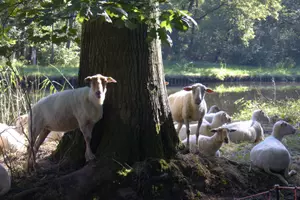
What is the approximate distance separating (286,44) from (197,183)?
132 ft

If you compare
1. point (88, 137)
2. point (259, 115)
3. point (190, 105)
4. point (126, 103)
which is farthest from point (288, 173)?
point (259, 115)

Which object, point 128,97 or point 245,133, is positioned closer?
point 128,97

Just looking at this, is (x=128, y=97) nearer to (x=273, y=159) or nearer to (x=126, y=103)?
(x=126, y=103)

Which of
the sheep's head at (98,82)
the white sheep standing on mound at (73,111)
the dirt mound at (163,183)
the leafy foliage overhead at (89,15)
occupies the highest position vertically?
the leafy foliage overhead at (89,15)

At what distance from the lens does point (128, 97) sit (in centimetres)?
499

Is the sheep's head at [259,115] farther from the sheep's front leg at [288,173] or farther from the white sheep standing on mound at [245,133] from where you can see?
the sheep's front leg at [288,173]

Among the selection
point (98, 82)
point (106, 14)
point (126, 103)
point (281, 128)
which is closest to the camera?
point (106, 14)

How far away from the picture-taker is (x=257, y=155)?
571 centimetres

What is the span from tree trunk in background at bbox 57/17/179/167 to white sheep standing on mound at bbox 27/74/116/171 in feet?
0.69

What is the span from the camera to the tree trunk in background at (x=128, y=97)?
4.96 meters

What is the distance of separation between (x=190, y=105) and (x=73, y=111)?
1915 millimetres

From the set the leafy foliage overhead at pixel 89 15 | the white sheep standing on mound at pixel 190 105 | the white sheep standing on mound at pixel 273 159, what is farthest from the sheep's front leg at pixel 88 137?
the white sheep standing on mound at pixel 273 159

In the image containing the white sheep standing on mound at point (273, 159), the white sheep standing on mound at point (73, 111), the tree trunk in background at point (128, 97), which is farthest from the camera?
the white sheep standing on mound at point (273, 159)

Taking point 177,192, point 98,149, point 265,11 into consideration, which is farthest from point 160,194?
point 265,11
